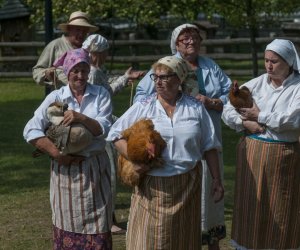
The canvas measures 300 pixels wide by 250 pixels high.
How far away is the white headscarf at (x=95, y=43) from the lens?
7.54m

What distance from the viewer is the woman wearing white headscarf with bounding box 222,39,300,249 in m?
6.27

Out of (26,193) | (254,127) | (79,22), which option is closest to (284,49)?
(254,127)

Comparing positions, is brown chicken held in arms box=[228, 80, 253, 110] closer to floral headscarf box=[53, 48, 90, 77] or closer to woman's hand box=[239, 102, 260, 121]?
woman's hand box=[239, 102, 260, 121]

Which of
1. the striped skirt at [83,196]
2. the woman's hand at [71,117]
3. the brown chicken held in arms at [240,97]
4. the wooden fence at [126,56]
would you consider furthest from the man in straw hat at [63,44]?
the wooden fence at [126,56]

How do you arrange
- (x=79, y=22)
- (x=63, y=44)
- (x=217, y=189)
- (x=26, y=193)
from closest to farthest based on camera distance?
(x=217, y=189) → (x=79, y=22) → (x=63, y=44) → (x=26, y=193)

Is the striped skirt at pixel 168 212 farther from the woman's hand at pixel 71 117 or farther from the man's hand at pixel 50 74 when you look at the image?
the man's hand at pixel 50 74

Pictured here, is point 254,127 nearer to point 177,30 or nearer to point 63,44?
point 177,30

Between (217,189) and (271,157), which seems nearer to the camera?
(217,189)

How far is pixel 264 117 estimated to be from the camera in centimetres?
625

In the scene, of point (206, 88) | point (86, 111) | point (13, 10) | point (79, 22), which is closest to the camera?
point (86, 111)

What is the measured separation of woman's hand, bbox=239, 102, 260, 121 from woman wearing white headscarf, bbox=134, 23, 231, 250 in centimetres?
52

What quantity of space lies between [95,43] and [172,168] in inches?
85.2

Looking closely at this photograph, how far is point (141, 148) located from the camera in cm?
565

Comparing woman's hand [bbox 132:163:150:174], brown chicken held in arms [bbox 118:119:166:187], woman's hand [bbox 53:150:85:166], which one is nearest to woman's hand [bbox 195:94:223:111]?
woman's hand [bbox 53:150:85:166]
